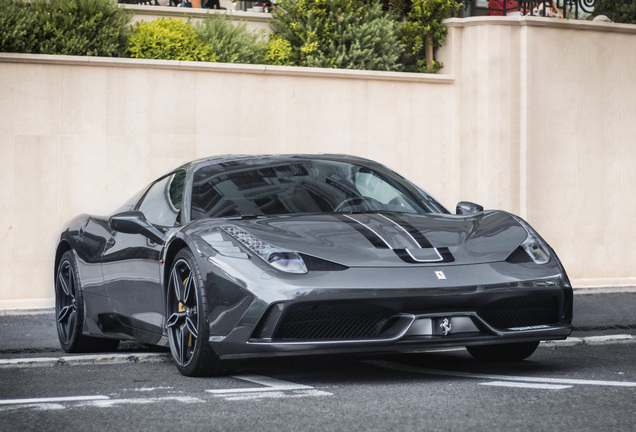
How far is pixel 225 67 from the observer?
41.9ft

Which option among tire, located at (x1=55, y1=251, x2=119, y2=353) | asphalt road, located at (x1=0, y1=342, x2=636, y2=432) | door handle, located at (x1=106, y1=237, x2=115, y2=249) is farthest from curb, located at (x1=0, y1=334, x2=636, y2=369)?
door handle, located at (x1=106, y1=237, x2=115, y2=249)

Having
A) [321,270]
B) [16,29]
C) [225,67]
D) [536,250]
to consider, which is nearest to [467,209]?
[536,250]

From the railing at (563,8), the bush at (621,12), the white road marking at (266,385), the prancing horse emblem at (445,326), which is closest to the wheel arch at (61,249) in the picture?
the white road marking at (266,385)

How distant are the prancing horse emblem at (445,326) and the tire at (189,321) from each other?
116 cm

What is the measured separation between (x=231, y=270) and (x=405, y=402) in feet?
4.00

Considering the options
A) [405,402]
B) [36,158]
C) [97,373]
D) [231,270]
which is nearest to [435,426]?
[405,402]

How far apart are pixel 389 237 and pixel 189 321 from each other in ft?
3.74

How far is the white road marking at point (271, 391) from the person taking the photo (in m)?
5.23

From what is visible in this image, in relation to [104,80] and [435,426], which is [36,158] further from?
[435,426]

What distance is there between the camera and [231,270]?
18.6 feet

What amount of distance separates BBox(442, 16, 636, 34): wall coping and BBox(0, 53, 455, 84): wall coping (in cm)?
70

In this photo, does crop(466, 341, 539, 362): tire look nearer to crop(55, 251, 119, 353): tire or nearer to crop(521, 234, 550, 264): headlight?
crop(521, 234, 550, 264): headlight

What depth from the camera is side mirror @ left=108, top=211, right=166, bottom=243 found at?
6.75 metres

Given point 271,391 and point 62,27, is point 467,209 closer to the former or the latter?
point 271,391
